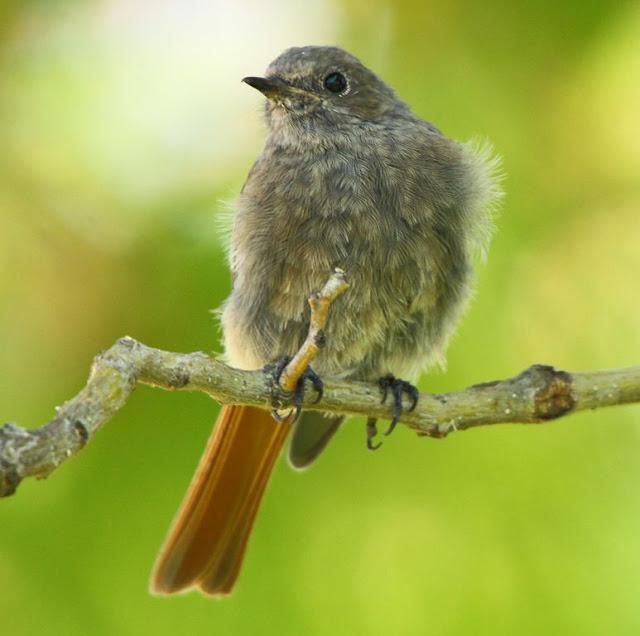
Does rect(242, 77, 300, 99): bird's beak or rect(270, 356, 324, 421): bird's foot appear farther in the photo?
rect(242, 77, 300, 99): bird's beak

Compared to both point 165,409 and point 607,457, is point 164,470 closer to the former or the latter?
point 165,409

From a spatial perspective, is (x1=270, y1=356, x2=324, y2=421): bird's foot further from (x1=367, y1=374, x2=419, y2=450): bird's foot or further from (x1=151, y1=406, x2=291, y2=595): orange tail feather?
(x1=151, y1=406, x2=291, y2=595): orange tail feather

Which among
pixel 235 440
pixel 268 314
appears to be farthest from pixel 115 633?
pixel 268 314

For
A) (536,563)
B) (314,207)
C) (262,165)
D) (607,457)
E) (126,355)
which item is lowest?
(126,355)

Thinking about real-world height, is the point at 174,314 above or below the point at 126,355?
above

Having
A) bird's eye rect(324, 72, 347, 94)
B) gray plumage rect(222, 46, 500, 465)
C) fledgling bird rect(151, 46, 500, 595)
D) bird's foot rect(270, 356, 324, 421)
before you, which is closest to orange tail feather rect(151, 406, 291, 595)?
fledgling bird rect(151, 46, 500, 595)

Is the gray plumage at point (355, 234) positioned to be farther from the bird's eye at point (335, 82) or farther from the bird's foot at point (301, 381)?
the bird's foot at point (301, 381)
